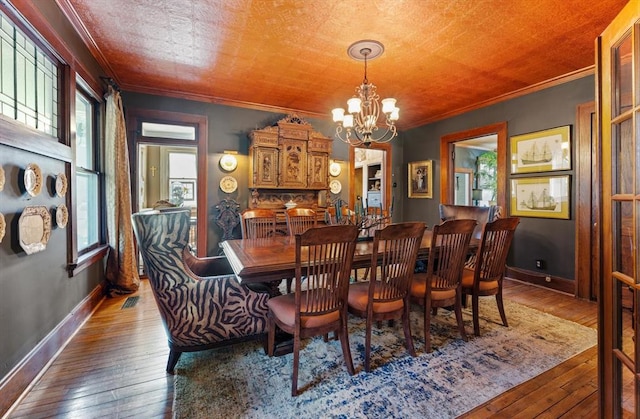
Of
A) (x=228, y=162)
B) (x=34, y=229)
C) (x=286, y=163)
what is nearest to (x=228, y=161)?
(x=228, y=162)

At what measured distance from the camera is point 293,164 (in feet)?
14.7

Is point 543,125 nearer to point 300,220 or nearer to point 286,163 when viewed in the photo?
point 300,220

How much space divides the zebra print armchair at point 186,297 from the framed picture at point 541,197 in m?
3.87

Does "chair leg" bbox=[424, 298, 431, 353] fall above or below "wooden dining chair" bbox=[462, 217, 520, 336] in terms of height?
below

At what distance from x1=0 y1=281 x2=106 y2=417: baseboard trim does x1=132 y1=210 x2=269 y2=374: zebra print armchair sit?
787 millimetres

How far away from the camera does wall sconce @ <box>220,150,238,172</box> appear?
4.41m

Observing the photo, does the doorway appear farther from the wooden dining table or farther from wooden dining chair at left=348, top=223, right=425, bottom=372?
wooden dining chair at left=348, top=223, right=425, bottom=372

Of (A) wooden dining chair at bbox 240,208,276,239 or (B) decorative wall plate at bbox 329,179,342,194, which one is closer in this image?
(A) wooden dining chair at bbox 240,208,276,239

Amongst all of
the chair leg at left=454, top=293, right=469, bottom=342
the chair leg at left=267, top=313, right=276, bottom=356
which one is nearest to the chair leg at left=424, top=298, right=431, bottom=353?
the chair leg at left=454, top=293, right=469, bottom=342

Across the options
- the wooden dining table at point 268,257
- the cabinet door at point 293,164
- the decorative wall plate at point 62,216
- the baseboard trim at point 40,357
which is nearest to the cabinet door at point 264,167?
the cabinet door at point 293,164

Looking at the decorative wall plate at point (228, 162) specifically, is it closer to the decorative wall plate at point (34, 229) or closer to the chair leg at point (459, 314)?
the decorative wall plate at point (34, 229)

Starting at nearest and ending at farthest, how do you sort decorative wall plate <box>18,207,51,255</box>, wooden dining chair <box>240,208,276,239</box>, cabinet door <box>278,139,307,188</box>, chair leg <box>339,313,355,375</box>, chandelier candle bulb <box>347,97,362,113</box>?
decorative wall plate <box>18,207,51,255</box>
chair leg <box>339,313,355,375</box>
chandelier candle bulb <box>347,97,362,113</box>
wooden dining chair <box>240,208,276,239</box>
cabinet door <box>278,139,307,188</box>

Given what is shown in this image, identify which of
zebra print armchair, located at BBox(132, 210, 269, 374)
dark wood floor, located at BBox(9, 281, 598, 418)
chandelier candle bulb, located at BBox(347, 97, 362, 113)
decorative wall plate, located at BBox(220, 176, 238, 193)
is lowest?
dark wood floor, located at BBox(9, 281, 598, 418)

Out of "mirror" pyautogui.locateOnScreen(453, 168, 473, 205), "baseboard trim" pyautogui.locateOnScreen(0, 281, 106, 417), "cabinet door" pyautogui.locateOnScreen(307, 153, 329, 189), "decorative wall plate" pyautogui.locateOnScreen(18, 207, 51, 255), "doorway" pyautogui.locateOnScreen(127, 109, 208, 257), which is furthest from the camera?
"mirror" pyautogui.locateOnScreen(453, 168, 473, 205)
